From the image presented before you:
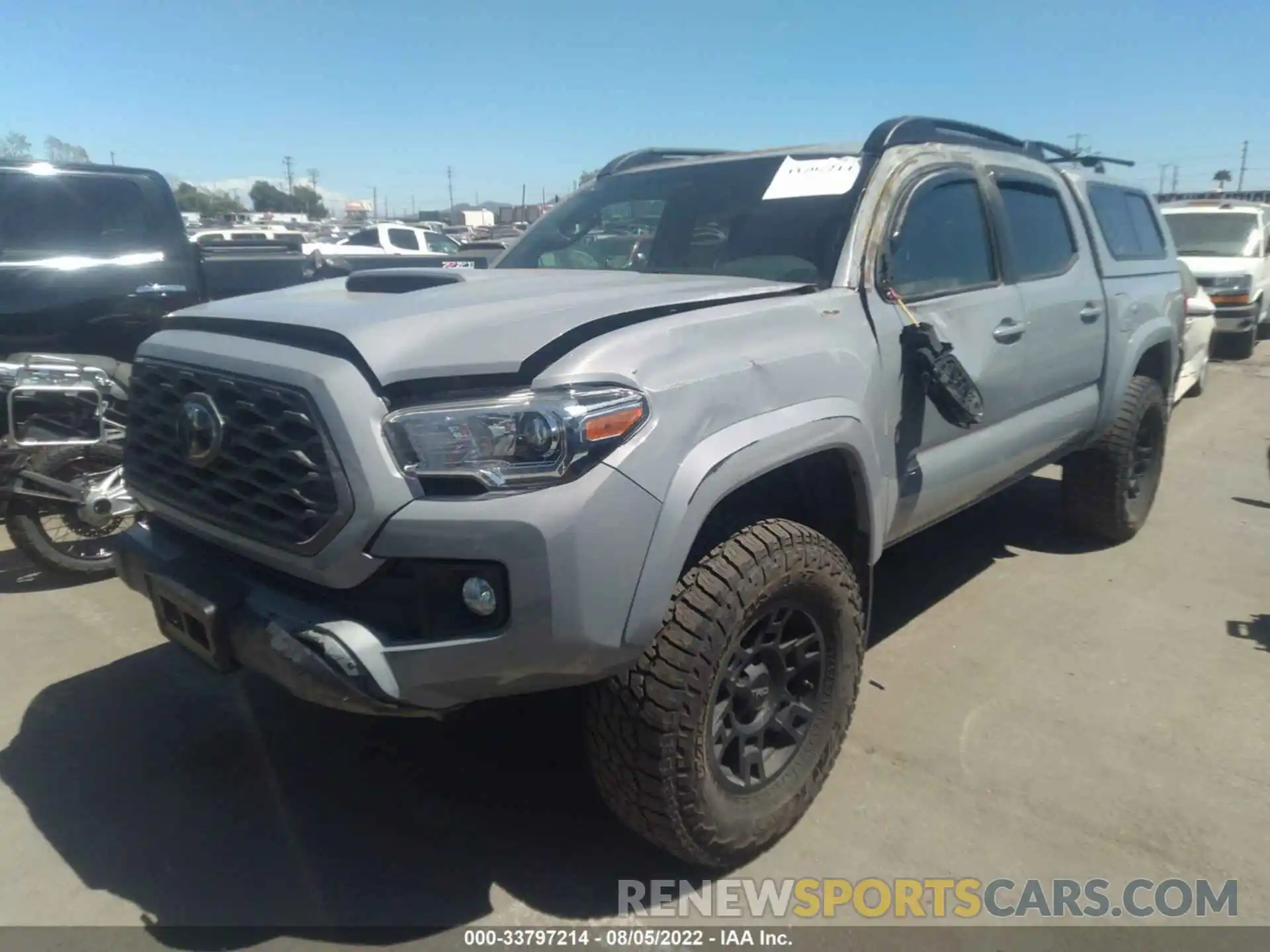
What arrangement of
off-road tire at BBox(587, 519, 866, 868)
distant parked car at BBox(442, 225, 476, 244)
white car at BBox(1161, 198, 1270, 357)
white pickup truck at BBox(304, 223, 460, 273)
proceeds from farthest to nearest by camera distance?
distant parked car at BBox(442, 225, 476, 244) < white pickup truck at BBox(304, 223, 460, 273) < white car at BBox(1161, 198, 1270, 357) < off-road tire at BBox(587, 519, 866, 868)

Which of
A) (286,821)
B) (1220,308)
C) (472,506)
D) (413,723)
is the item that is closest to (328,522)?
(472,506)

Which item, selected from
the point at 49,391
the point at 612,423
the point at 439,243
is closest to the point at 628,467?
the point at 612,423

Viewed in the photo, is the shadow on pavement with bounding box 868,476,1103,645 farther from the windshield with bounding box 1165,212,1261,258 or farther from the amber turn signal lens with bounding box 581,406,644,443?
the windshield with bounding box 1165,212,1261,258

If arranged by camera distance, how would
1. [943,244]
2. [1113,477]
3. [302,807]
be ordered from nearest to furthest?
[302,807]
[943,244]
[1113,477]

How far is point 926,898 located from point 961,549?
2921 mm

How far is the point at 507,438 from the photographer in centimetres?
203

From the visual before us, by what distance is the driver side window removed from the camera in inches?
127

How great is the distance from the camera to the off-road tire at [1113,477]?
478 centimetres

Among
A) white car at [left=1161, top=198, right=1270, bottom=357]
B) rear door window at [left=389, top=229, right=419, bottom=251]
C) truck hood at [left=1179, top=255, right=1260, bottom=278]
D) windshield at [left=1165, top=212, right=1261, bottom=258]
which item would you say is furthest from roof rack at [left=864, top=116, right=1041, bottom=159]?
rear door window at [left=389, top=229, right=419, bottom=251]

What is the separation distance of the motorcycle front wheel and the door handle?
3790mm

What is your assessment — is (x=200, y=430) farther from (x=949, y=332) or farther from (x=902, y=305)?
(x=949, y=332)

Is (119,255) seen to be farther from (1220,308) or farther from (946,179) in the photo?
(1220,308)

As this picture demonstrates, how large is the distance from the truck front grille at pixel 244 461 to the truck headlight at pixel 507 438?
0.59 ft

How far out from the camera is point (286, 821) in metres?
2.73
